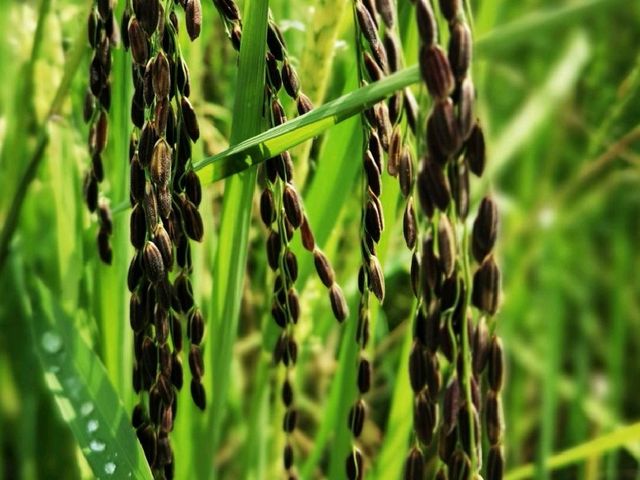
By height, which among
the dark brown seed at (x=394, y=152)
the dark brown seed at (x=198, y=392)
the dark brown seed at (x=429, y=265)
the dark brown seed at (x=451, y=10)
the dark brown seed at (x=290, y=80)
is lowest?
the dark brown seed at (x=198, y=392)

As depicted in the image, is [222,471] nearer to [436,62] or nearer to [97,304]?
[97,304]

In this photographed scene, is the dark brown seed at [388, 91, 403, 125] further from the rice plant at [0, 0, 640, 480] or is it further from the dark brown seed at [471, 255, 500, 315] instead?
the dark brown seed at [471, 255, 500, 315]

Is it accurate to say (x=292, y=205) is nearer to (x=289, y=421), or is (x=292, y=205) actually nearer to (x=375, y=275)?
(x=375, y=275)

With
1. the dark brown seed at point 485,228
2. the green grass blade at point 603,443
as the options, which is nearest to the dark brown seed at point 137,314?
the dark brown seed at point 485,228

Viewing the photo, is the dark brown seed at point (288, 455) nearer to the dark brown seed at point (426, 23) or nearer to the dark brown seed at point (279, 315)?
the dark brown seed at point (279, 315)

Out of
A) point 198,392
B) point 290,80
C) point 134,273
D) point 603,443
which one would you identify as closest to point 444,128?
point 290,80

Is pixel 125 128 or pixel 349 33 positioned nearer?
pixel 125 128

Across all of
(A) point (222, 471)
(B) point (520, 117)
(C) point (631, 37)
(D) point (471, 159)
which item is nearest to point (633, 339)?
(B) point (520, 117)
